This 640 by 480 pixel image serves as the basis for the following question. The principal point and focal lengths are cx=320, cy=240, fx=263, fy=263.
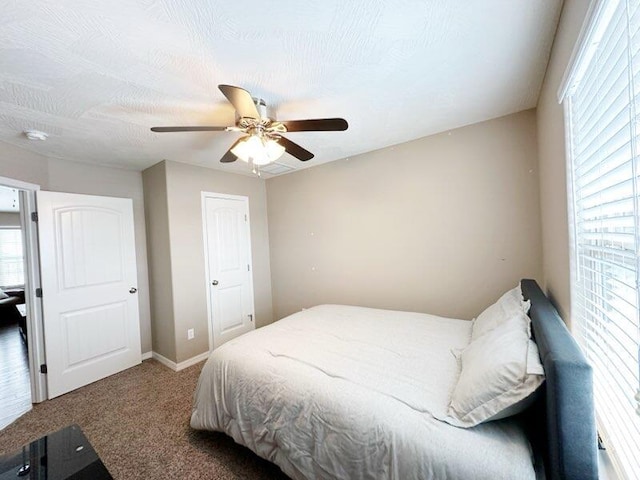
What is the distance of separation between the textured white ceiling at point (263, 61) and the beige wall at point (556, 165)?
0.12 m

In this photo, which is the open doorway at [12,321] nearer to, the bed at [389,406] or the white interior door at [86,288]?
the white interior door at [86,288]

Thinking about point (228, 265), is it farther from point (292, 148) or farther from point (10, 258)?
point (10, 258)

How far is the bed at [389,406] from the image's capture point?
0.88 meters

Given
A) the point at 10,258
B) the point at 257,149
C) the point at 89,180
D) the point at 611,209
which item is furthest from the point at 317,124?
the point at 10,258

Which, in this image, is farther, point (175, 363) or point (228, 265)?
point (228, 265)

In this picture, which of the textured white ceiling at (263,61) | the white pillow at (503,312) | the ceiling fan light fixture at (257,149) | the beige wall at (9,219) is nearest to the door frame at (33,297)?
the textured white ceiling at (263,61)

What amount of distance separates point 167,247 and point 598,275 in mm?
3483

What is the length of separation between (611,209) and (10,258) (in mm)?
10190

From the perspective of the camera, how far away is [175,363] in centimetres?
300

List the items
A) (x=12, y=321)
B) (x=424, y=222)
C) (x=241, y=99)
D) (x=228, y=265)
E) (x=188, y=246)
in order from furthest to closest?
(x=12, y=321)
(x=228, y=265)
(x=188, y=246)
(x=424, y=222)
(x=241, y=99)

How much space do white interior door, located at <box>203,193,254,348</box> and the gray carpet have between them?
0.79 meters

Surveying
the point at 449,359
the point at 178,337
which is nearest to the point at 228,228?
the point at 178,337

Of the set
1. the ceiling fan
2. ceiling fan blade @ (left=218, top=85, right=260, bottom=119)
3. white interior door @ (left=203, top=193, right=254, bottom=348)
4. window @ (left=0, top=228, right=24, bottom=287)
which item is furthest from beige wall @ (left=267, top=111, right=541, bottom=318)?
window @ (left=0, top=228, right=24, bottom=287)

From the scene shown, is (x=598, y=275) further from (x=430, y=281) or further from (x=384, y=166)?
(x=384, y=166)
